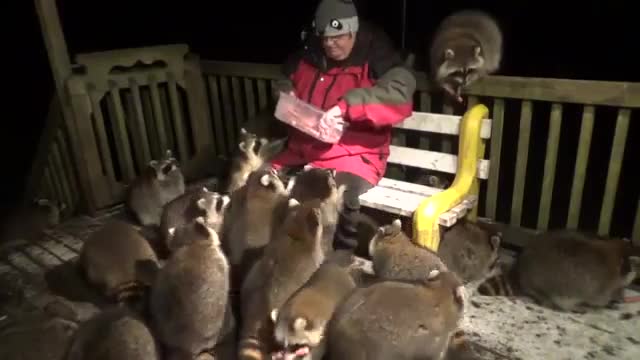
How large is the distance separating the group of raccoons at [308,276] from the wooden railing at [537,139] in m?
0.33

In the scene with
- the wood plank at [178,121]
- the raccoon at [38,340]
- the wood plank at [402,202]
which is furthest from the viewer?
the wood plank at [178,121]

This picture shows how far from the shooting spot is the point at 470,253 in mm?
3520

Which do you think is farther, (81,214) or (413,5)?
(413,5)

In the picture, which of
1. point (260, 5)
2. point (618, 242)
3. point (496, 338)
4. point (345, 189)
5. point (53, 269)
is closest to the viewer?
point (496, 338)

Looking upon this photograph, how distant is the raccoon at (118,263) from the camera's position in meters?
3.30

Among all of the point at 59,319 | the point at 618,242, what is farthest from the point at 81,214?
the point at 618,242

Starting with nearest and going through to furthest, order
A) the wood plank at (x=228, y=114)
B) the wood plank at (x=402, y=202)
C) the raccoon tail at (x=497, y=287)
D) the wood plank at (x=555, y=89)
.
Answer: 1. the wood plank at (x=555, y=89)
2. the raccoon tail at (x=497, y=287)
3. the wood plank at (x=402, y=202)
4. the wood plank at (x=228, y=114)

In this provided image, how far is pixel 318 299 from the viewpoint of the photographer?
2637 mm

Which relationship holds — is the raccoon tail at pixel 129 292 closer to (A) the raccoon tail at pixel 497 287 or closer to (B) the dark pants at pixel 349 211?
(B) the dark pants at pixel 349 211

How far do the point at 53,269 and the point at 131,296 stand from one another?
117 centimetres

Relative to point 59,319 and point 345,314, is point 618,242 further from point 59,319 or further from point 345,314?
point 59,319

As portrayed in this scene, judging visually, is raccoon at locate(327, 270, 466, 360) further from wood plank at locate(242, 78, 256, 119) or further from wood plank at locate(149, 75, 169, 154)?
wood plank at locate(149, 75, 169, 154)

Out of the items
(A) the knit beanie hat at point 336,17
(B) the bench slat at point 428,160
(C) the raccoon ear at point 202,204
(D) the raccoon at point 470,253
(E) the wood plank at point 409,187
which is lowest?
(D) the raccoon at point 470,253

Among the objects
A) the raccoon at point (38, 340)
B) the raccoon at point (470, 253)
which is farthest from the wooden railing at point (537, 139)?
the raccoon at point (38, 340)
